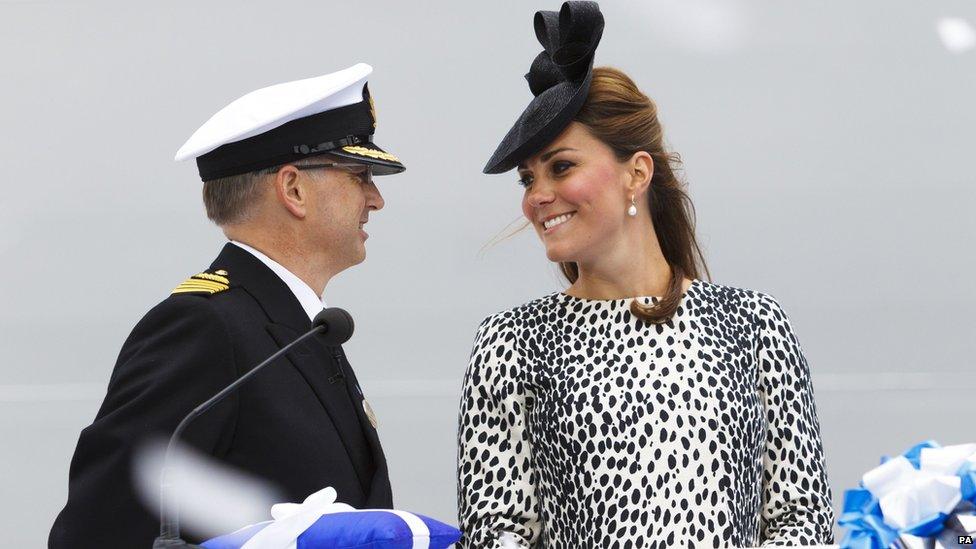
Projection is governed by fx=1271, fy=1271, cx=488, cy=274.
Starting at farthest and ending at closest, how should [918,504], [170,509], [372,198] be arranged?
[372,198] < [170,509] < [918,504]

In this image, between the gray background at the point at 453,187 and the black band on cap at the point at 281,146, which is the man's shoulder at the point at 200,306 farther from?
the gray background at the point at 453,187

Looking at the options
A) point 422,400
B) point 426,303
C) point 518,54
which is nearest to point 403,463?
point 422,400

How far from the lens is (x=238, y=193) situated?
1668 mm

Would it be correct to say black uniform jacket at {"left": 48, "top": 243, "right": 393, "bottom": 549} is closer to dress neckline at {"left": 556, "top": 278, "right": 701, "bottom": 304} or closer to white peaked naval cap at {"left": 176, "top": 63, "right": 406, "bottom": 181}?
white peaked naval cap at {"left": 176, "top": 63, "right": 406, "bottom": 181}

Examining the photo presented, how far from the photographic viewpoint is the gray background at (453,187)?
A: 2.47 meters

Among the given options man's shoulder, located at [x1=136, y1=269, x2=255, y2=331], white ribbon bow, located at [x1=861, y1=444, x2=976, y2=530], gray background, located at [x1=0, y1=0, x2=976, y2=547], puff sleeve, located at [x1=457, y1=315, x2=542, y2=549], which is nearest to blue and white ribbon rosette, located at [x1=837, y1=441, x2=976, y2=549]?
white ribbon bow, located at [x1=861, y1=444, x2=976, y2=530]

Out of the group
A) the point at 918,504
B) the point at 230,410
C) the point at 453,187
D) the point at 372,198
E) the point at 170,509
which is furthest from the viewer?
the point at 453,187

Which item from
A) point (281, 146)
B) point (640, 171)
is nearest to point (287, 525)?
point (281, 146)

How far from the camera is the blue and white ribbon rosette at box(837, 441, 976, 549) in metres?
0.96

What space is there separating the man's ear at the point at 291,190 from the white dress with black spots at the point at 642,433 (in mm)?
295

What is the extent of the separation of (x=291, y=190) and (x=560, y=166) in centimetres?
35

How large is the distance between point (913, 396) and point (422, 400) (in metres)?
0.96

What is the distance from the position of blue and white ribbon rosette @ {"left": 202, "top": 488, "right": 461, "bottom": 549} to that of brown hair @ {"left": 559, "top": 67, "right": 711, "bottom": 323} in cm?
57

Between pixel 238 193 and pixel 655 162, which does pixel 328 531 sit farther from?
pixel 655 162
